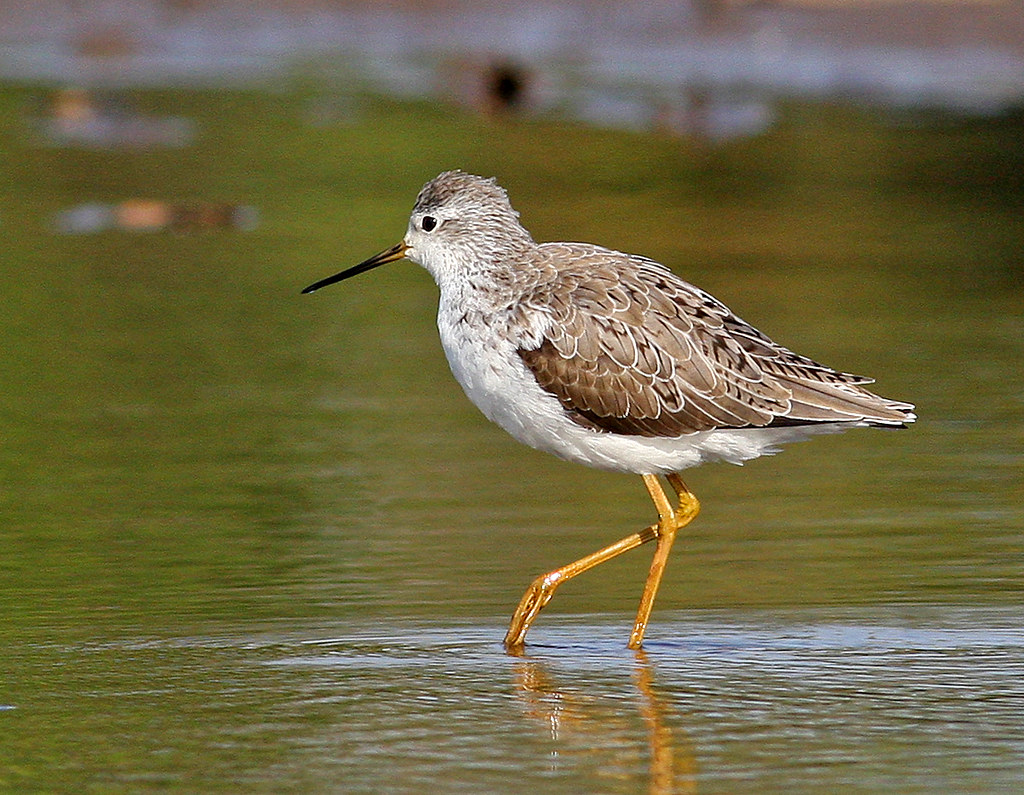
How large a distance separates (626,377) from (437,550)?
107 cm

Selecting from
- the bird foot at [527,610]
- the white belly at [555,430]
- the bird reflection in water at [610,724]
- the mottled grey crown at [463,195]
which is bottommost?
the bird reflection in water at [610,724]

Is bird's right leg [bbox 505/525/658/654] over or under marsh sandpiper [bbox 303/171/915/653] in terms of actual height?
under

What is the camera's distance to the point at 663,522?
7668mm

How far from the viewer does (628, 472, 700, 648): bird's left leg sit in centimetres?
730

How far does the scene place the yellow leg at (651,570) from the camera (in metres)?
7.10

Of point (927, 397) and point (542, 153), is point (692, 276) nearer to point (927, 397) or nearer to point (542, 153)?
point (927, 397)

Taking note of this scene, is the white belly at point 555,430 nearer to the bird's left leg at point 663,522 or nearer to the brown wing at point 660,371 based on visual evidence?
the brown wing at point 660,371

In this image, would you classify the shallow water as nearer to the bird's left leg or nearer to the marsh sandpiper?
the bird's left leg

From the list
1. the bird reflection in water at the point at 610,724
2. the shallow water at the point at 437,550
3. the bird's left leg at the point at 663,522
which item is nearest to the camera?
the bird reflection in water at the point at 610,724

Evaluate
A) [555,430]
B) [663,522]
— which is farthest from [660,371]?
[663,522]

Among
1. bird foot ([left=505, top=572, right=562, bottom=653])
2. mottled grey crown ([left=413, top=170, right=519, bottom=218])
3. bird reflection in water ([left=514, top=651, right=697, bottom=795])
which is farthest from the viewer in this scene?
mottled grey crown ([left=413, top=170, right=519, bottom=218])

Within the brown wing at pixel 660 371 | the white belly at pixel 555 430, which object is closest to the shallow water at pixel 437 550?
the white belly at pixel 555 430

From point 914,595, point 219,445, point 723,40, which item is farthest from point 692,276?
point 723,40

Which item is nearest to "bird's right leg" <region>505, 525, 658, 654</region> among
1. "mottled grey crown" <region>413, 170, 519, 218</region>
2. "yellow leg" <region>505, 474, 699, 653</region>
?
"yellow leg" <region>505, 474, 699, 653</region>
